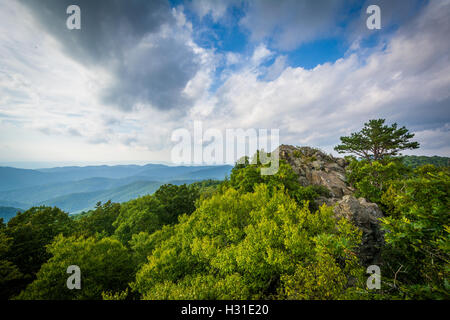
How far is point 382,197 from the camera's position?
2341cm

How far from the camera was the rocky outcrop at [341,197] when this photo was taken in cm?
1669

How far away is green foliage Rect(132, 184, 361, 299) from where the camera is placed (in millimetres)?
10633

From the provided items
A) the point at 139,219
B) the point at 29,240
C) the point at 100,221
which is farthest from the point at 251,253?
the point at 100,221

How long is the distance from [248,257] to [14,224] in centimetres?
3118

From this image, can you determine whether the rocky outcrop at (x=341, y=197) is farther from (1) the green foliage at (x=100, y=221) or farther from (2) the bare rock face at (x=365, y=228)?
(1) the green foliage at (x=100, y=221)

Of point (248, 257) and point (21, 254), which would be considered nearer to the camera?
point (248, 257)

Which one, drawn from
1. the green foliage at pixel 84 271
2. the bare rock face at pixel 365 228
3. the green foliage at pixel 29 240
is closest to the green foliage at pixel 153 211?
the green foliage at pixel 29 240

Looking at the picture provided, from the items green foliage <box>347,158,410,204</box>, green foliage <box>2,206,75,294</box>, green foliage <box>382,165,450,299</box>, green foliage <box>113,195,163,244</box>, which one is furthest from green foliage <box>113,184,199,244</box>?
green foliage <box>347,158,410,204</box>

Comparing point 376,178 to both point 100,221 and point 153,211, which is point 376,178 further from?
point 100,221

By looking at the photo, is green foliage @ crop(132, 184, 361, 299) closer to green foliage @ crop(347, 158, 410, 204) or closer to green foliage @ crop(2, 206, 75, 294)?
green foliage @ crop(347, 158, 410, 204)

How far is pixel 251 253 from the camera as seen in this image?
42.6ft
